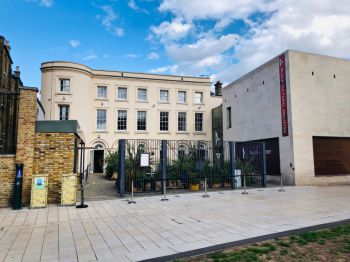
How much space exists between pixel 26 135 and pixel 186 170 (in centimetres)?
723

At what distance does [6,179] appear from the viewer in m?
8.61

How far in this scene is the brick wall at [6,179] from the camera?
28.1 ft

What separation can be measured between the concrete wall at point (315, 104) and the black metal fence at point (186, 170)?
8.21ft

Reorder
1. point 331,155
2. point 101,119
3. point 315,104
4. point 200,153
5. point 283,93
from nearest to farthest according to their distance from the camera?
point 200,153 → point 283,93 → point 315,104 → point 331,155 → point 101,119

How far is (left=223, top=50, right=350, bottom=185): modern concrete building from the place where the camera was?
14.7 metres

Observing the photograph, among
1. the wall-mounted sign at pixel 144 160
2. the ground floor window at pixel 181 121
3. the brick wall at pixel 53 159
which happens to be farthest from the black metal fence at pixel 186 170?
the ground floor window at pixel 181 121

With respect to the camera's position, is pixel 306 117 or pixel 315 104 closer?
pixel 306 117

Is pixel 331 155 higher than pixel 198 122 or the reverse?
the reverse

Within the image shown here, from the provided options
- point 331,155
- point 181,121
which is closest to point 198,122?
point 181,121

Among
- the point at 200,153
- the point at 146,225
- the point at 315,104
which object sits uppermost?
the point at 315,104

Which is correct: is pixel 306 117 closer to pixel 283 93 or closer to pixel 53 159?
pixel 283 93

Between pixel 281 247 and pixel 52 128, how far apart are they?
8344 millimetres

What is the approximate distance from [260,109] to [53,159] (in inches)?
527

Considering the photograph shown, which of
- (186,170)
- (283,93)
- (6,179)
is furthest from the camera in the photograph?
(283,93)
